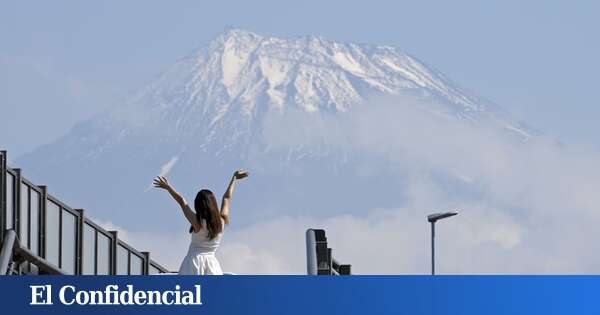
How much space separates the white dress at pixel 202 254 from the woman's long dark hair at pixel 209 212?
43mm

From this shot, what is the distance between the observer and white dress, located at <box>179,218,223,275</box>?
53.0ft

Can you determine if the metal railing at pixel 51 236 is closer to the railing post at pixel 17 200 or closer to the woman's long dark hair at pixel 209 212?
the railing post at pixel 17 200

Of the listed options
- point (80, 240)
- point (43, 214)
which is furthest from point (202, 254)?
point (80, 240)

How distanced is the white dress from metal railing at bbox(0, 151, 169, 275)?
52.9 ft

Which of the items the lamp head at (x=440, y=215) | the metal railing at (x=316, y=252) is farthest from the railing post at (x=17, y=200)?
the lamp head at (x=440, y=215)

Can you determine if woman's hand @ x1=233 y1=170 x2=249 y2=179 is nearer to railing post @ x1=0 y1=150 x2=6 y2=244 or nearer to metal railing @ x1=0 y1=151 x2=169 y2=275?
metal railing @ x1=0 y1=151 x2=169 y2=275

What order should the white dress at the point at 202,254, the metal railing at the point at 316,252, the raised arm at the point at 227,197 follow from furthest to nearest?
the metal railing at the point at 316,252 → the raised arm at the point at 227,197 → the white dress at the point at 202,254

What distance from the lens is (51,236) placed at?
39.3 metres

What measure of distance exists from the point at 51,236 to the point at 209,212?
23.6m

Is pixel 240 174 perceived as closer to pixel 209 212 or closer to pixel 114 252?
pixel 209 212

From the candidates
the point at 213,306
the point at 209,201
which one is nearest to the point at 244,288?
the point at 213,306

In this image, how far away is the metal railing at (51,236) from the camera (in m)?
34.8

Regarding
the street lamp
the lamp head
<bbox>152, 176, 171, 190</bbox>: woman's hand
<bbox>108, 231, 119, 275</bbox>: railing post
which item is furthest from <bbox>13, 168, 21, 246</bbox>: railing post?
the lamp head

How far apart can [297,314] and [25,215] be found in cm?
2522
